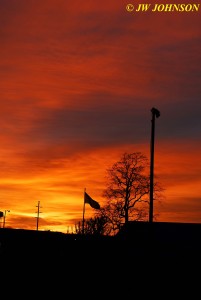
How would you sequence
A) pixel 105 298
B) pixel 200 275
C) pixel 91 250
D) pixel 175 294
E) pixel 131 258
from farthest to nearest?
pixel 91 250 < pixel 131 258 < pixel 200 275 < pixel 175 294 < pixel 105 298

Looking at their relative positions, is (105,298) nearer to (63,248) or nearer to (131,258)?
(131,258)

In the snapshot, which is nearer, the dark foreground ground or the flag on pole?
the dark foreground ground

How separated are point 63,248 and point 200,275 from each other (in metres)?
11.4

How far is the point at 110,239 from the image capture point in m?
40.0

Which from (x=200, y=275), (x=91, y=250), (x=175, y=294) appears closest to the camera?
(x=175, y=294)

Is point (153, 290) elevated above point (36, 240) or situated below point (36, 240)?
below

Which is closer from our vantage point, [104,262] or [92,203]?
[104,262]

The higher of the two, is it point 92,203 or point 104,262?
point 92,203

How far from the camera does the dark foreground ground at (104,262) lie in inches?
1179

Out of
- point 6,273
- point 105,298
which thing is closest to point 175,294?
point 105,298

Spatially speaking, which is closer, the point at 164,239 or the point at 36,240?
the point at 164,239

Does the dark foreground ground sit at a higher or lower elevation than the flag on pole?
lower

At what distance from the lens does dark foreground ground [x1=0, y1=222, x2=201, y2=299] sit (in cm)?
2995

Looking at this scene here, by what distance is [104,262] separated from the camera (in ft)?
119
